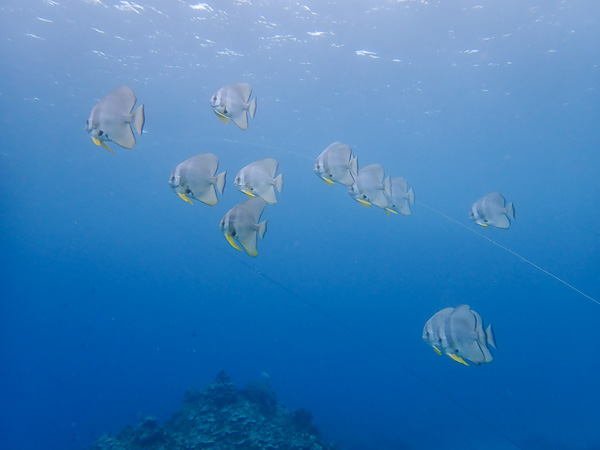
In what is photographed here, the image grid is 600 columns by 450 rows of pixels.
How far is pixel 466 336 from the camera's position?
3707 millimetres

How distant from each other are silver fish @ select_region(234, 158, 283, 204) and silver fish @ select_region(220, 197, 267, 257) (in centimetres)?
54

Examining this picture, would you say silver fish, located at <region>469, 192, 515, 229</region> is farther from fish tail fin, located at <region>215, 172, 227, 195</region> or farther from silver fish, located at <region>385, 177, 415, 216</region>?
fish tail fin, located at <region>215, 172, 227, 195</region>

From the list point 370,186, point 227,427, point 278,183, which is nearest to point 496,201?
point 370,186

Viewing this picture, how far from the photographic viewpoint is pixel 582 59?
23.7 metres

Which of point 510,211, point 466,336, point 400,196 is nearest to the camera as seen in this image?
point 466,336

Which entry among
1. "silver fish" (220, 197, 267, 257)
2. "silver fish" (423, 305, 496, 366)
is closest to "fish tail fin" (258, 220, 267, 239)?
"silver fish" (220, 197, 267, 257)

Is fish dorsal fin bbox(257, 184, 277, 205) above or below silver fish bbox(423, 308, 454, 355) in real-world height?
above

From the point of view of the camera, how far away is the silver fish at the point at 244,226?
3750 mm

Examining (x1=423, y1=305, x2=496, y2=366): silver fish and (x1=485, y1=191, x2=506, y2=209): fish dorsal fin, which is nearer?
(x1=423, y1=305, x2=496, y2=366): silver fish

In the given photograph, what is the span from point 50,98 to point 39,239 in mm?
68510

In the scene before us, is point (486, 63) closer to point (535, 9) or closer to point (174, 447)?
point (535, 9)

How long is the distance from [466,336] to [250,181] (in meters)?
2.88

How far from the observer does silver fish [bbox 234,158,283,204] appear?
4.41 meters

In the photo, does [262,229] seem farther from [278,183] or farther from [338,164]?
[338,164]
